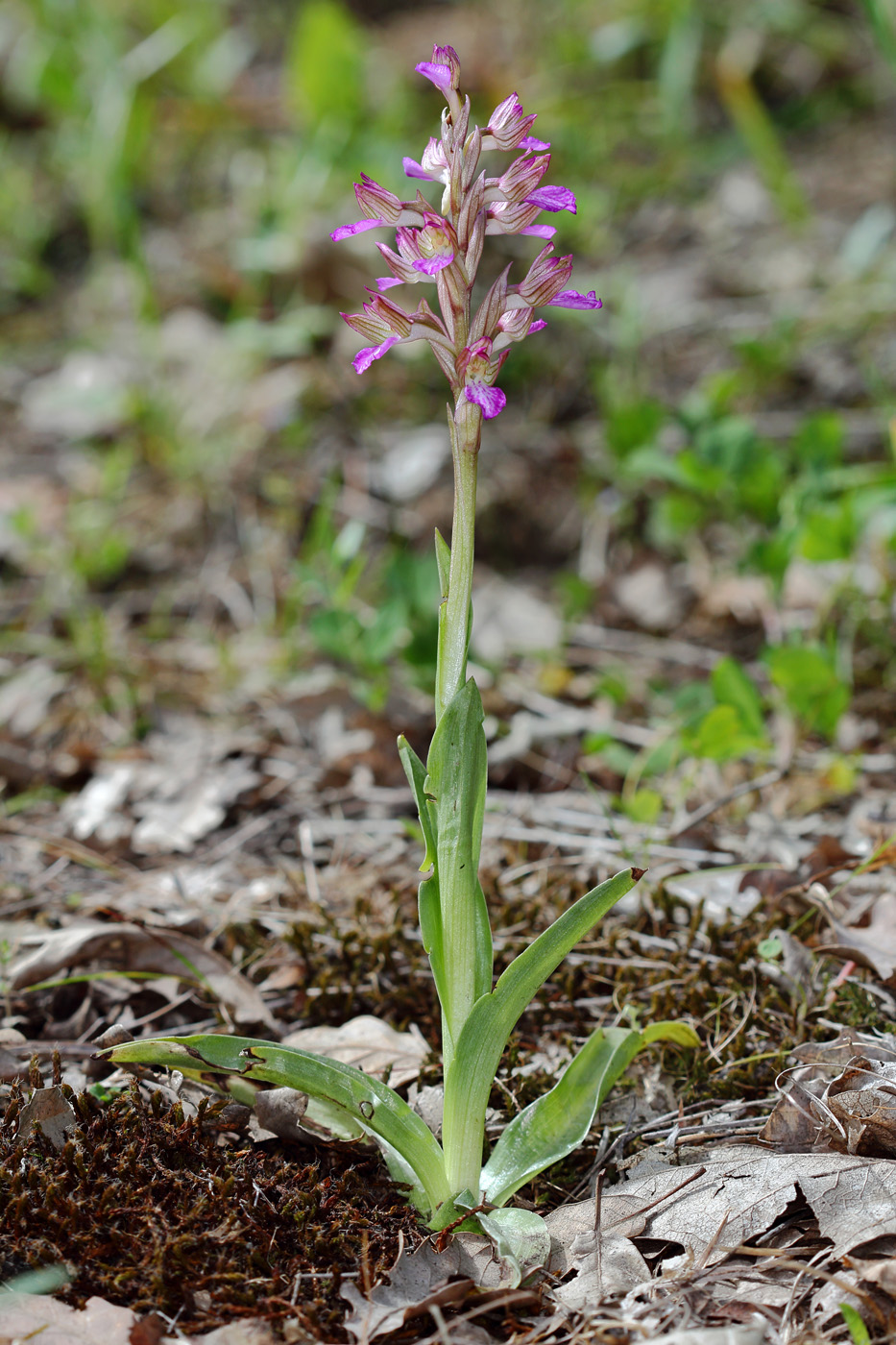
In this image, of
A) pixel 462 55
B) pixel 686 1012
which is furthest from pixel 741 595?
pixel 462 55

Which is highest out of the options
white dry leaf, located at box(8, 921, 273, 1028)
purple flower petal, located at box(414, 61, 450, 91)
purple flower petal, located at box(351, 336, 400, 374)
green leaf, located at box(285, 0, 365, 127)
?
green leaf, located at box(285, 0, 365, 127)

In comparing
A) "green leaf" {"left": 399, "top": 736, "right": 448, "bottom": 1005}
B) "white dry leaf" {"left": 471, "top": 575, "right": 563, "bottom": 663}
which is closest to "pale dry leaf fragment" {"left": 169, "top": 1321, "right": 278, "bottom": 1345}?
"green leaf" {"left": 399, "top": 736, "right": 448, "bottom": 1005}

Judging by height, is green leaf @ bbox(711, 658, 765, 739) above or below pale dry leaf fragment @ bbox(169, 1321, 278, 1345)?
above

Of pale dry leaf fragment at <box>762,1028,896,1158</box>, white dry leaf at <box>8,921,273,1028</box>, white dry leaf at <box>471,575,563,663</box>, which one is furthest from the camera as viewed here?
white dry leaf at <box>471,575,563,663</box>

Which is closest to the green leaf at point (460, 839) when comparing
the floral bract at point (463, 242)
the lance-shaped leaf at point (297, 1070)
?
the lance-shaped leaf at point (297, 1070)

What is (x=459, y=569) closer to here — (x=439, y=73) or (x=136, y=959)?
(x=439, y=73)

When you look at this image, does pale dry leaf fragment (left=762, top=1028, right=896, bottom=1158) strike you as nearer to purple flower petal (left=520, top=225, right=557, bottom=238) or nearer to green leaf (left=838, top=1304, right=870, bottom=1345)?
green leaf (left=838, top=1304, right=870, bottom=1345)
